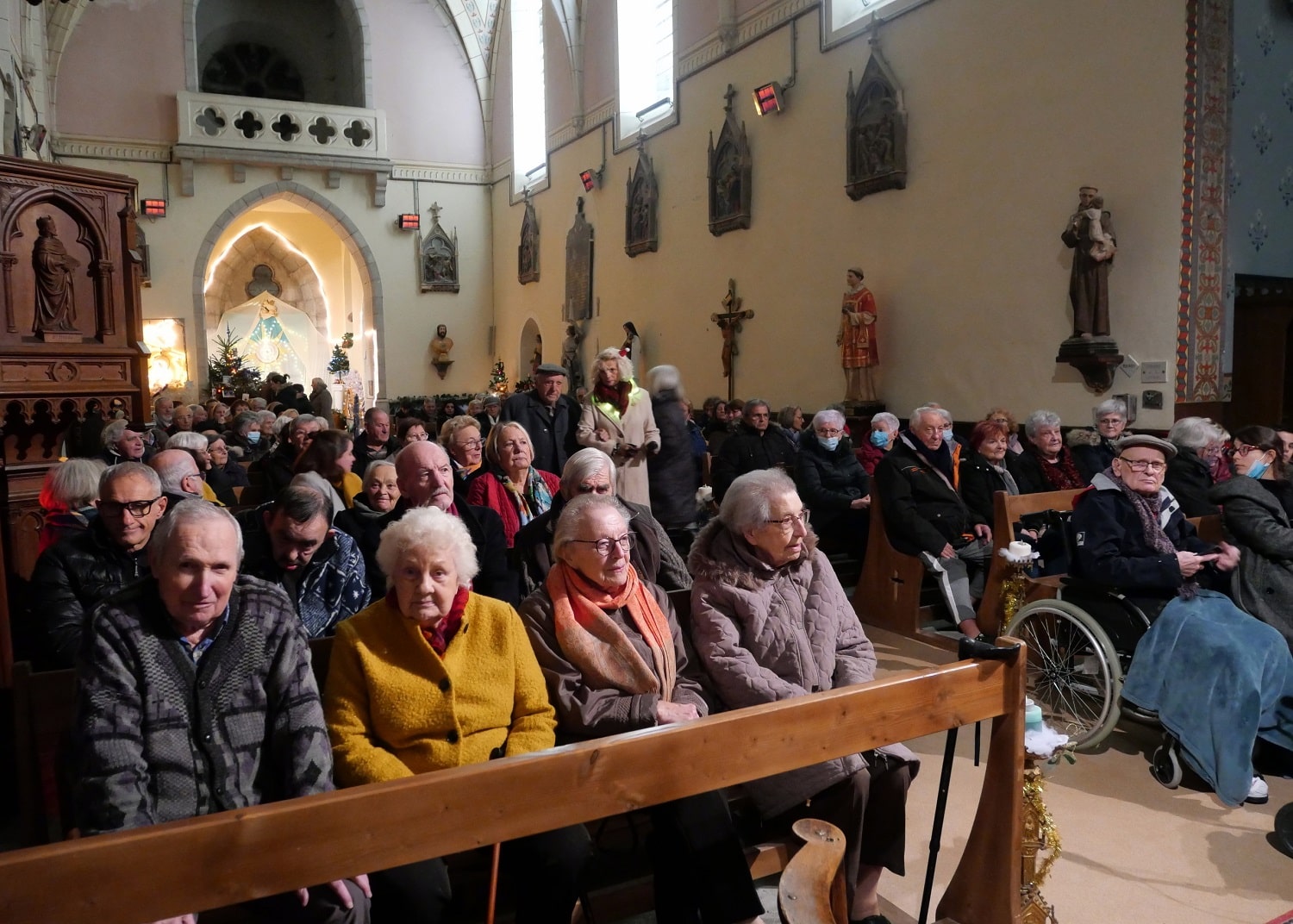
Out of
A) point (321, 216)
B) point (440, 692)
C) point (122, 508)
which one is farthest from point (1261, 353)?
point (321, 216)

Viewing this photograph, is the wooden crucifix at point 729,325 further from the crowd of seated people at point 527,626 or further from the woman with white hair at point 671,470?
the crowd of seated people at point 527,626

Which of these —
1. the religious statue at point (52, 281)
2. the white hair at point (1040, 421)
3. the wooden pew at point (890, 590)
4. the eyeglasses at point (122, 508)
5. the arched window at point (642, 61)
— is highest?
the arched window at point (642, 61)

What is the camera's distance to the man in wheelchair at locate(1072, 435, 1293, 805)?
323cm

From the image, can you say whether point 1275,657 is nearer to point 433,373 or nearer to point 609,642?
point 609,642

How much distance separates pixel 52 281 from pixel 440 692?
5639 mm

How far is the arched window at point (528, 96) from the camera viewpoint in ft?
54.0

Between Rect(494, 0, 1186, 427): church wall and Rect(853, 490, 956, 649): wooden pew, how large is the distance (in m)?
2.59

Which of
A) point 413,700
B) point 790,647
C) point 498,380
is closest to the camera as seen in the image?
point 413,700

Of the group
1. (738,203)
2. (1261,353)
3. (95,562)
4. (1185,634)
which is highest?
(738,203)

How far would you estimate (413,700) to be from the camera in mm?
2129

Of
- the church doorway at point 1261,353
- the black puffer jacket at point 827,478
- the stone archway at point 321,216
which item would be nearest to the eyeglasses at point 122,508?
the black puffer jacket at point 827,478

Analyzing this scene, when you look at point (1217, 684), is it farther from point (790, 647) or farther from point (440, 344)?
point (440, 344)

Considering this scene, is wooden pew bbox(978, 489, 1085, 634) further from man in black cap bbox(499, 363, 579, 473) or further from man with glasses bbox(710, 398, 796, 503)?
man in black cap bbox(499, 363, 579, 473)

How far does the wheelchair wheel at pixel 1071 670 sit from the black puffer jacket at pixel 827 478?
6.58 ft
